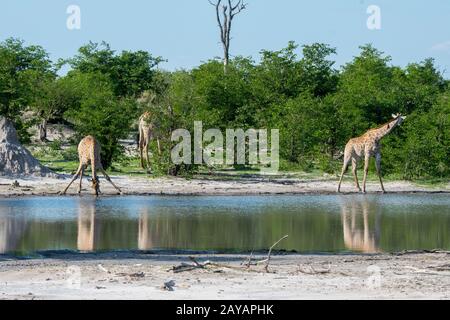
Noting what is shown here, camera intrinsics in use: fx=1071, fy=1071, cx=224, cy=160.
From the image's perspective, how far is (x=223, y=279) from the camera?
10883 mm

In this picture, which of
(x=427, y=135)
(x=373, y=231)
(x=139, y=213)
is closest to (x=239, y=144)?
(x=427, y=135)

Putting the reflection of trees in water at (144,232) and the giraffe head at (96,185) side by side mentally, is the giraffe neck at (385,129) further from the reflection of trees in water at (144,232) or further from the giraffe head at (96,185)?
the reflection of trees in water at (144,232)

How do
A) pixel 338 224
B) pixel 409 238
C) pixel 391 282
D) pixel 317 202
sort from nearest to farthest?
pixel 391 282, pixel 409 238, pixel 338 224, pixel 317 202

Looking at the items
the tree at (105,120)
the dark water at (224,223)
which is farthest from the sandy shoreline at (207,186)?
the tree at (105,120)

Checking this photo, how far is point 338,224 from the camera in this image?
18.5 m

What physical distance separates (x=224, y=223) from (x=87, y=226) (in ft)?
7.93

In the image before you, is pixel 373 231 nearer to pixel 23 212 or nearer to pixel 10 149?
pixel 23 212

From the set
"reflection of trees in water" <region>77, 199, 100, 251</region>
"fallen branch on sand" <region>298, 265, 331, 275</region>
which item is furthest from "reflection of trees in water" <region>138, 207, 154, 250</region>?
"fallen branch on sand" <region>298, 265, 331, 275</region>

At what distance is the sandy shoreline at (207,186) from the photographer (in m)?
23.3

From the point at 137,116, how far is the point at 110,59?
11949 mm

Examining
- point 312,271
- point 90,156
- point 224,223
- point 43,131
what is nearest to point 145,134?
point 43,131

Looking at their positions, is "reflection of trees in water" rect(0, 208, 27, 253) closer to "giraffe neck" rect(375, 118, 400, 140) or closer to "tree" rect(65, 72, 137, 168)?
"tree" rect(65, 72, 137, 168)

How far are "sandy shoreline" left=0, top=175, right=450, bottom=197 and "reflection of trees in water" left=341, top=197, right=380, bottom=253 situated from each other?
2.01 m

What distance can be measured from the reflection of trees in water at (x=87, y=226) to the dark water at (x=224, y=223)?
14mm
